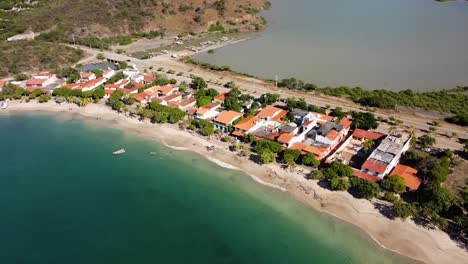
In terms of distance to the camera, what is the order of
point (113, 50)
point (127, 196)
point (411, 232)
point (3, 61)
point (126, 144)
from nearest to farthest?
1. point (411, 232)
2. point (127, 196)
3. point (126, 144)
4. point (3, 61)
5. point (113, 50)

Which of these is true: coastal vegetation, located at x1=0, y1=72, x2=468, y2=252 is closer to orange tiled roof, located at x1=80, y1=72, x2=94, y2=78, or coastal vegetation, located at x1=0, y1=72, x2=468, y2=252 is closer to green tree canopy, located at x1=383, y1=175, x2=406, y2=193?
green tree canopy, located at x1=383, y1=175, x2=406, y2=193

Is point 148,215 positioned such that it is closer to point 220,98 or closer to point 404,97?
point 220,98

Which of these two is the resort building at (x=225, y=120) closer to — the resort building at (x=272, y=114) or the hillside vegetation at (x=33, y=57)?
the resort building at (x=272, y=114)

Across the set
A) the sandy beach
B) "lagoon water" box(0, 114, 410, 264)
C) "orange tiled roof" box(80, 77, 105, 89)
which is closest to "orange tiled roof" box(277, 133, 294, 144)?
the sandy beach

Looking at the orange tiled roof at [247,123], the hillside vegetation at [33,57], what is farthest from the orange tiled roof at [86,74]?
the orange tiled roof at [247,123]

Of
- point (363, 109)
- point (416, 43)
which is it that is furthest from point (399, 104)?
point (416, 43)

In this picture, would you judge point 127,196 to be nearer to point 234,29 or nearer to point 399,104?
point 399,104
